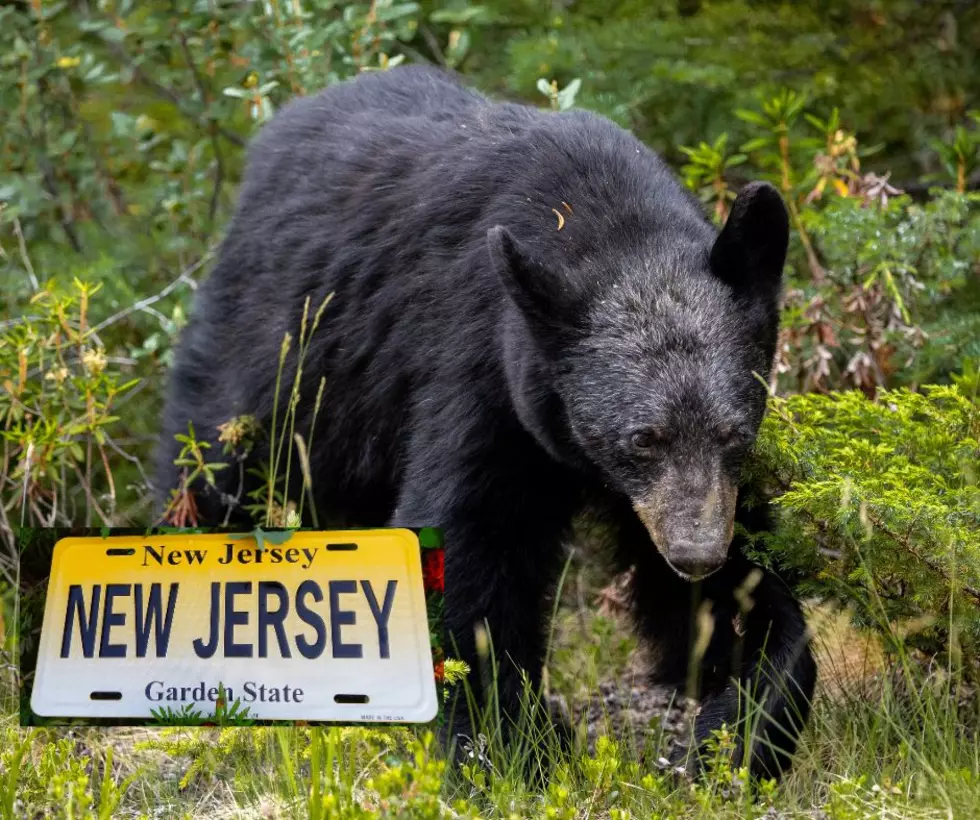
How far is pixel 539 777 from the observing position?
379 centimetres

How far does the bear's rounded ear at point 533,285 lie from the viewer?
3729 mm

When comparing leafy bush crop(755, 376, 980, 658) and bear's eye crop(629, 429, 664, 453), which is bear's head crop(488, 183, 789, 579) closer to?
bear's eye crop(629, 429, 664, 453)

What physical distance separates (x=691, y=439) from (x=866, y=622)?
0.74 m

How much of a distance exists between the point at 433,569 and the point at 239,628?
0.46 meters

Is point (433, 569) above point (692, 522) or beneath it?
above

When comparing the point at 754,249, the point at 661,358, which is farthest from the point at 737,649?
the point at 754,249

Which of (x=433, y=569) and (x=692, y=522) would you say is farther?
(x=692, y=522)

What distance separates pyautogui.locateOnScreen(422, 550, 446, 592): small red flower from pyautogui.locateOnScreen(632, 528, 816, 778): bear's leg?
909 mm

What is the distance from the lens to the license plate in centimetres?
306

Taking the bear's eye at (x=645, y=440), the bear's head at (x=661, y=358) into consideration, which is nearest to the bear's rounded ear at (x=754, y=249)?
the bear's head at (x=661, y=358)

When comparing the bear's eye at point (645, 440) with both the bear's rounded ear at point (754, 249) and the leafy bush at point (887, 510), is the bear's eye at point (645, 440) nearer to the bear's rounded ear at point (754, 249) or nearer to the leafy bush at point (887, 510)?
the leafy bush at point (887, 510)

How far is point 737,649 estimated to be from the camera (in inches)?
165

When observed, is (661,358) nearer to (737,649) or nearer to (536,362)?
(536,362)

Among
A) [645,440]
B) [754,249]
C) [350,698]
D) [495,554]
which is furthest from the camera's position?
[495,554]
